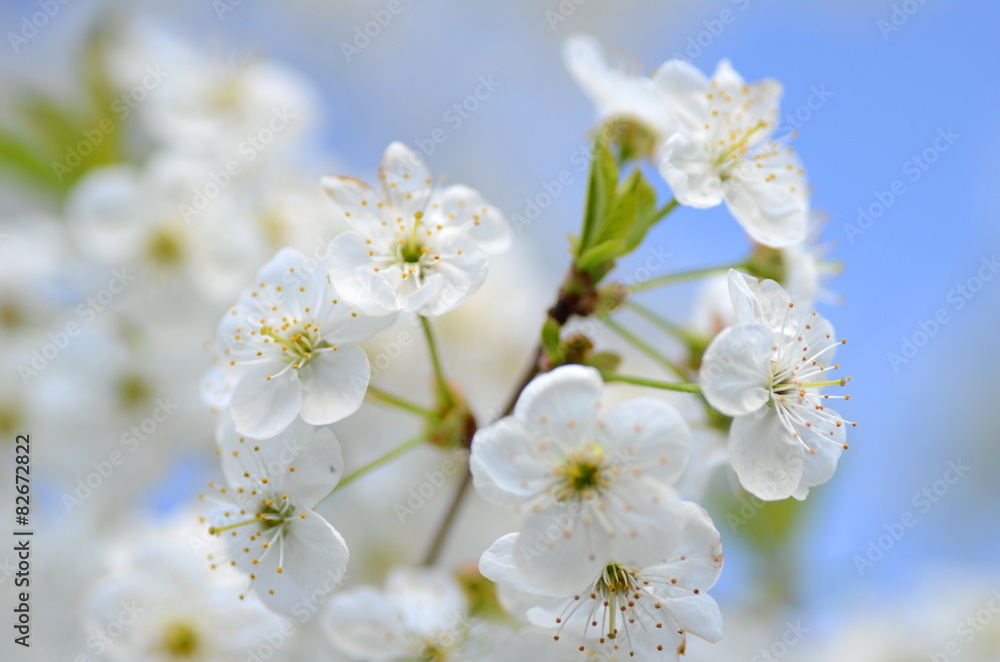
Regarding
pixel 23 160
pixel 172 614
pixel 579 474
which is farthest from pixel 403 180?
pixel 23 160

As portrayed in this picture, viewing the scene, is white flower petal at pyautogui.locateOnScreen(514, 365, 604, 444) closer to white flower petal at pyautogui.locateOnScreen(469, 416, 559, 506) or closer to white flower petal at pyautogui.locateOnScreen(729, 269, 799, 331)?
white flower petal at pyautogui.locateOnScreen(469, 416, 559, 506)

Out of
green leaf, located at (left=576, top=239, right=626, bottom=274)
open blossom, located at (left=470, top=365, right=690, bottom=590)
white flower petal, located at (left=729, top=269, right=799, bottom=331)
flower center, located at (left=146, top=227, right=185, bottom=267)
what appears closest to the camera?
open blossom, located at (left=470, top=365, right=690, bottom=590)

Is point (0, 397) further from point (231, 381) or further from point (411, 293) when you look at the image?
point (411, 293)

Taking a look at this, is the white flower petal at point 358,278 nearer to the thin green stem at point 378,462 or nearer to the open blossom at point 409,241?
the open blossom at point 409,241

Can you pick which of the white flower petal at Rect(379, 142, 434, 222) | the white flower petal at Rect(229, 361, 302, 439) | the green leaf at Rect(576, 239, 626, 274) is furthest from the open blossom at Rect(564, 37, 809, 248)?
the white flower petal at Rect(229, 361, 302, 439)

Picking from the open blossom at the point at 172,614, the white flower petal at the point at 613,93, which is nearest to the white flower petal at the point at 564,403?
the white flower petal at the point at 613,93

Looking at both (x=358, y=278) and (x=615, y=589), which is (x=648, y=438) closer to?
(x=615, y=589)
